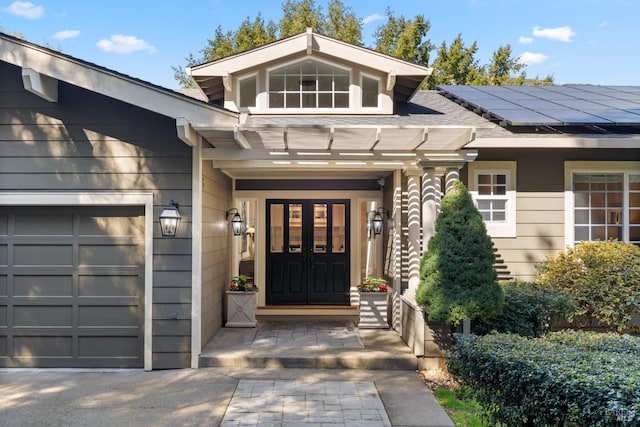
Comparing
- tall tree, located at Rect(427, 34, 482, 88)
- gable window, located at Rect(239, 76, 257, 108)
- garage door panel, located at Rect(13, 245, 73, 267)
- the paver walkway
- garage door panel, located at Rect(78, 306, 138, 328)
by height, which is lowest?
the paver walkway

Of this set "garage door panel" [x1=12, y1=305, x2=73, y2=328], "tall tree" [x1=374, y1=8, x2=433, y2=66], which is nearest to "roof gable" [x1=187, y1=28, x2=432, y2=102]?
"garage door panel" [x1=12, y1=305, x2=73, y2=328]

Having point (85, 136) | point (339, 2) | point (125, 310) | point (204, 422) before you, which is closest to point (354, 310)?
point (125, 310)

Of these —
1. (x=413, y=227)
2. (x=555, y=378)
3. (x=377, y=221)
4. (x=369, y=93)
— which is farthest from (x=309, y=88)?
(x=555, y=378)

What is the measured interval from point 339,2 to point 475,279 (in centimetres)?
1804

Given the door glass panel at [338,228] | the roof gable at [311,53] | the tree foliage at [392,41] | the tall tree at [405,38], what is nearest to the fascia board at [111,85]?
the roof gable at [311,53]

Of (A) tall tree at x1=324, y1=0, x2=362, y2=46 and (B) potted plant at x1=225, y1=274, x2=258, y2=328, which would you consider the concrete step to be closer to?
(B) potted plant at x1=225, y1=274, x2=258, y2=328

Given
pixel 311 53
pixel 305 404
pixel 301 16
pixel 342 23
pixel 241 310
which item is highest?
pixel 301 16

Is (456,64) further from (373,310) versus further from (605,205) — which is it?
(373,310)

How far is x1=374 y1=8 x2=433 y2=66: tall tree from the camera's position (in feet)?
57.8

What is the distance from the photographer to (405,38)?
17.6 metres

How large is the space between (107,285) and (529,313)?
4.98m

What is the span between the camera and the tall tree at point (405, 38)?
17609mm

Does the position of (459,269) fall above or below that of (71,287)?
above

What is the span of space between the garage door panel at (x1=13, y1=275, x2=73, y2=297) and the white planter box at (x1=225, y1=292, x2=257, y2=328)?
2.28m
